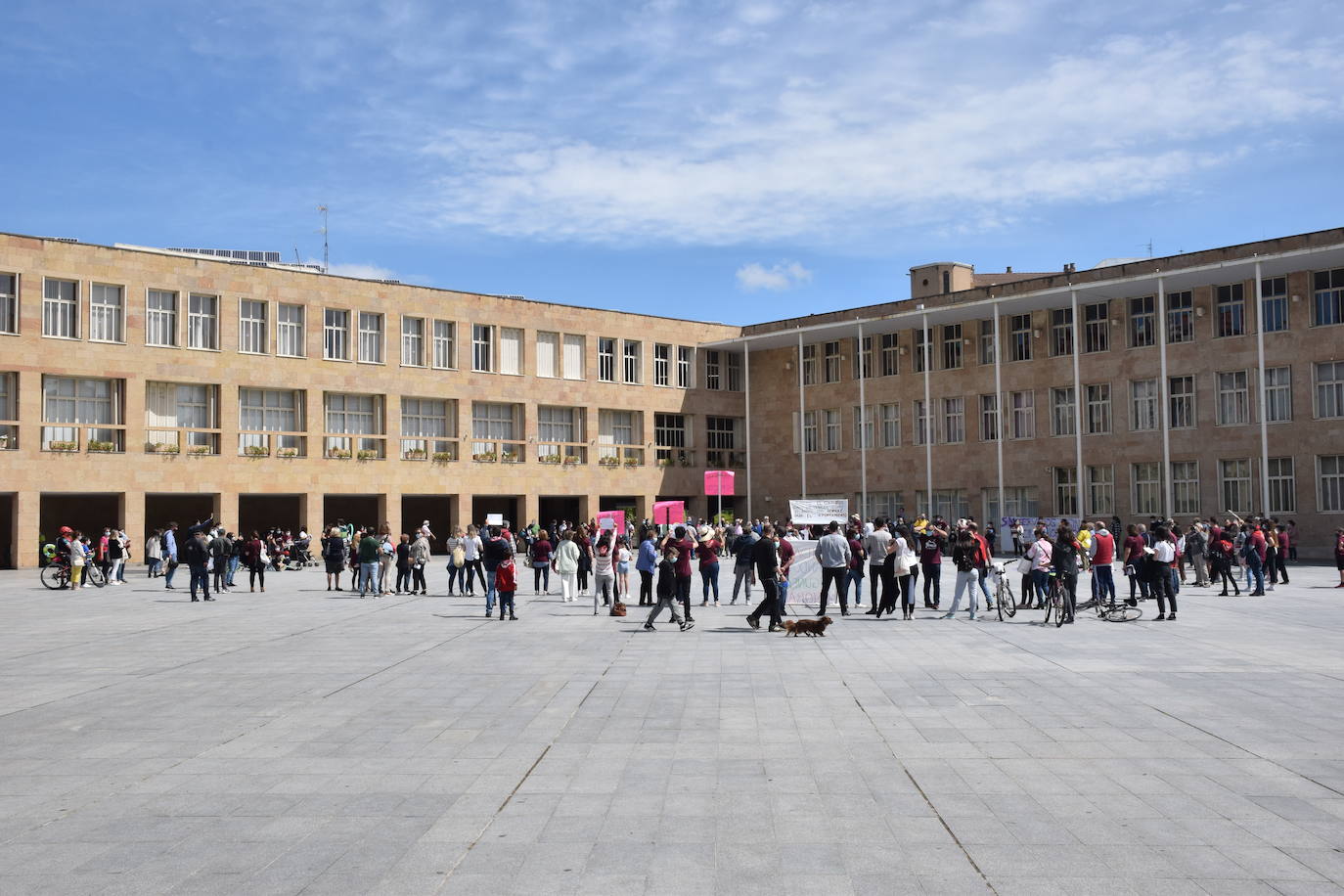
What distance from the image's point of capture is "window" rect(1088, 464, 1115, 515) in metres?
46.2

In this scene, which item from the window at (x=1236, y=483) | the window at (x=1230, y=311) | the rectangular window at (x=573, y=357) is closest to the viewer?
the window at (x=1236, y=483)

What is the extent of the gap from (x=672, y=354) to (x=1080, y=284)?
20588 mm

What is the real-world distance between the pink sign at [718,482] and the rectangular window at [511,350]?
9967 millimetres

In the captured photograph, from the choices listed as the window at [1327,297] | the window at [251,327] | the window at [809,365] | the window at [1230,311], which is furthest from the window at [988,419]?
the window at [251,327]

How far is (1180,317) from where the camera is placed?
4475cm

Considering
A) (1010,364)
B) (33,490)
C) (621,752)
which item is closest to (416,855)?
(621,752)

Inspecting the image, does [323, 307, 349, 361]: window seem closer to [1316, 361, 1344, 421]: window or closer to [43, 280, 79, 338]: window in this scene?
[43, 280, 79, 338]: window

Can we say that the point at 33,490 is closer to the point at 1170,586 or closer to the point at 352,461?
the point at 352,461

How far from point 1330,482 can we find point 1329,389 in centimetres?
325

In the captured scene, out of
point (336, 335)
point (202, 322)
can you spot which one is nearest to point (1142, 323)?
point (336, 335)

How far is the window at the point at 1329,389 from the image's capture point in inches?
1592

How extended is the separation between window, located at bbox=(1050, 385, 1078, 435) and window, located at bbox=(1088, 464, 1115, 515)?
1961mm

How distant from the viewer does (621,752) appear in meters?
8.79

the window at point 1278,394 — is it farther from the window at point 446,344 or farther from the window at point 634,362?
the window at point 446,344
